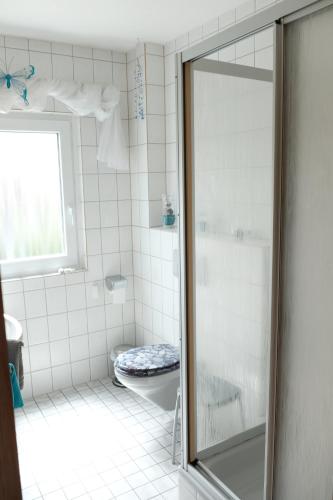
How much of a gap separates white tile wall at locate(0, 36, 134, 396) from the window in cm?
11

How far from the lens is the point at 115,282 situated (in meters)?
2.88

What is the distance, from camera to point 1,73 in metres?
2.38

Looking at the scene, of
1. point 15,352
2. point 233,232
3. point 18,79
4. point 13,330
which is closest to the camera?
point 233,232

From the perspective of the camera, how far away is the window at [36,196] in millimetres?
2596

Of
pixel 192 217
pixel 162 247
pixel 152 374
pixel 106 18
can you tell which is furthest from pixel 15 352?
pixel 106 18

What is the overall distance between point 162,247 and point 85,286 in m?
0.62

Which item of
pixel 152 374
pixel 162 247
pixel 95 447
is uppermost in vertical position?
pixel 162 247

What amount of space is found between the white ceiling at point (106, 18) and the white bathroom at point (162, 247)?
1 centimetres

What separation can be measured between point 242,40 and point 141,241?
1842mm

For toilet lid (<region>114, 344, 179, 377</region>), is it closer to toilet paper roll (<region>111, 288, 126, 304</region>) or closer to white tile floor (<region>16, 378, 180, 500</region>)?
white tile floor (<region>16, 378, 180, 500</region>)

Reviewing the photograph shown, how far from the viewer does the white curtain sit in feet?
7.98

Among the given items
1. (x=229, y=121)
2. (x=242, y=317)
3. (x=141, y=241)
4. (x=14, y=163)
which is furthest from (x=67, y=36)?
(x=242, y=317)

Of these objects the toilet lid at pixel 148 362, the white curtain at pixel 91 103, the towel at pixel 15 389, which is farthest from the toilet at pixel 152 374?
the white curtain at pixel 91 103

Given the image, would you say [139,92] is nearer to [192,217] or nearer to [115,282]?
[115,282]
